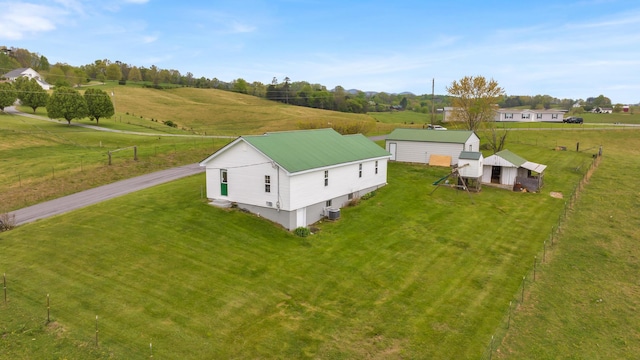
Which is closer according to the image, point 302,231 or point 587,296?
point 587,296

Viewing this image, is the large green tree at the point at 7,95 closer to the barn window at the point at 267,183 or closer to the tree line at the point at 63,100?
the tree line at the point at 63,100

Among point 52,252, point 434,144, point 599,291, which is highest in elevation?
point 434,144

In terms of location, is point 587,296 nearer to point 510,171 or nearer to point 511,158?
point 510,171

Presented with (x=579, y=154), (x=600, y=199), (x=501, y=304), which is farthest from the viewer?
(x=579, y=154)

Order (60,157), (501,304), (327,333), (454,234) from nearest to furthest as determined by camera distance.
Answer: (327,333), (501,304), (454,234), (60,157)

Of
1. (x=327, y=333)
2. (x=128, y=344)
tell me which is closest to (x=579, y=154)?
(x=327, y=333)

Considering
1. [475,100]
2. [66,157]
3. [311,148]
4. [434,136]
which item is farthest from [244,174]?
[475,100]

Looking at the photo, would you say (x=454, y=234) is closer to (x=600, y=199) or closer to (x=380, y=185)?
(x=380, y=185)
